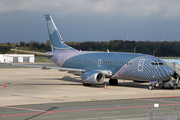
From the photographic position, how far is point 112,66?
39406 millimetres

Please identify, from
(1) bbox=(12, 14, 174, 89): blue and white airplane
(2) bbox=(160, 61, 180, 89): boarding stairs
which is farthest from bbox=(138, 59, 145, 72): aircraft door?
(2) bbox=(160, 61, 180, 89): boarding stairs

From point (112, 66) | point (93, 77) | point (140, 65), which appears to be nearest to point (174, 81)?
point (140, 65)

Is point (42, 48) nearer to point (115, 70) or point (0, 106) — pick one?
point (115, 70)

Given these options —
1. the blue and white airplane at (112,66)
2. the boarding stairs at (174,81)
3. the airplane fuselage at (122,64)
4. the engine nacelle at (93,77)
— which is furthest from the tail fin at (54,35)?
the boarding stairs at (174,81)

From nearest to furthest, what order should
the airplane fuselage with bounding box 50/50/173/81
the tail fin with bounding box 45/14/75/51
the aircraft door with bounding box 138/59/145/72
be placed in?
1. the airplane fuselage with bounding box 50/50/173/81
2. the aircraft door with bounding box 138/59/145/72
3. the tail fin with bounding box 45/14/75/51

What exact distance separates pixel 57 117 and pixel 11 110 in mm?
4382

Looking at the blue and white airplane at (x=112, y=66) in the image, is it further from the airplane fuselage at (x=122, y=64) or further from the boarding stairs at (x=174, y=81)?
the boarding stairs at (x=174, y=81)

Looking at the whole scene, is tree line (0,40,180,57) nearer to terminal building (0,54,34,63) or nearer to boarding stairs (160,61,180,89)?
terminal building (0,54,34,63)

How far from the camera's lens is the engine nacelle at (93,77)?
37531 millimetres

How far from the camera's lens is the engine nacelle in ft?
123

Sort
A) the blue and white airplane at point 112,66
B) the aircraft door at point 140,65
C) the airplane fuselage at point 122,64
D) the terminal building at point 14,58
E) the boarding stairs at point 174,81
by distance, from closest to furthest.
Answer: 1. the airplane fuselage at point 122,64
2. the blue and white airplane at point 112,66
3. the aircraft door at point 140,65
4. the boarding stairs at point 174,81
5. the terminal building at point 14,58

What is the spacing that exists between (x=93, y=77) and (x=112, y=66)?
3630 millimetres

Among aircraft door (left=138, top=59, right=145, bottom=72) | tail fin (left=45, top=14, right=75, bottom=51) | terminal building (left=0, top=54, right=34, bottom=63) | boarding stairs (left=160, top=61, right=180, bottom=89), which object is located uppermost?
tail fin (left=45, top=14, right=75, bottom=51)

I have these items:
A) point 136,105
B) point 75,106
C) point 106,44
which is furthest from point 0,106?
point 106,44
